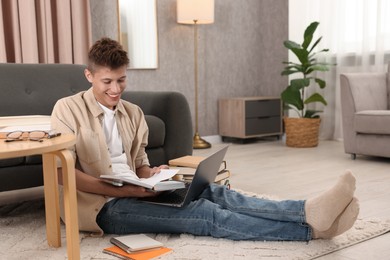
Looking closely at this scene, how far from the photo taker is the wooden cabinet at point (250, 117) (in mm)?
4605

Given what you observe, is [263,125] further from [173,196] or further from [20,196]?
[173,196]

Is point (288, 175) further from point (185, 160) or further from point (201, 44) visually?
point (201, 44)

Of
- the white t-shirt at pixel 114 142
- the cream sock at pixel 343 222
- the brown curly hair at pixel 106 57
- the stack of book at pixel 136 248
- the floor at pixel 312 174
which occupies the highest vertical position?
the brown curly hair at pixel 106 57

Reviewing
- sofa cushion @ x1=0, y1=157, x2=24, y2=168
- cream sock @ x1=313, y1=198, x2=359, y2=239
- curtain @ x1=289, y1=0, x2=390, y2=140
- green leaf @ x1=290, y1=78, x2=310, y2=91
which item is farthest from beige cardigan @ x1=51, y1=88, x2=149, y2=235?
curtain @ x1=289, y1=0, x2=390, y2=140

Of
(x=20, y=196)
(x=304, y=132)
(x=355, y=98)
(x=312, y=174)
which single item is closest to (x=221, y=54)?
(x=304, y=132)

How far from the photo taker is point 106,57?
166 cm

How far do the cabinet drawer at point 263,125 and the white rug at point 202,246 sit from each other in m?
2.73

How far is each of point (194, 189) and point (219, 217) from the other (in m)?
0.13

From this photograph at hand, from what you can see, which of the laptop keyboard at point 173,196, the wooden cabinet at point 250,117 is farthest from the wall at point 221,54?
the laptop keyboard at point 173,196

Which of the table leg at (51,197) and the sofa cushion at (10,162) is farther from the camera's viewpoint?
the sofa cushion at (10,162)

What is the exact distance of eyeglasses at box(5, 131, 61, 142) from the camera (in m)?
1.32

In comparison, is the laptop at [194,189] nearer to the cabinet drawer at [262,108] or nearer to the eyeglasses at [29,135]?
the eyeglasses at [29,135]

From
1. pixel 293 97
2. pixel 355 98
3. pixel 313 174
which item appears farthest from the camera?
pixel 293 97

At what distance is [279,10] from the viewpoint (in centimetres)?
498
